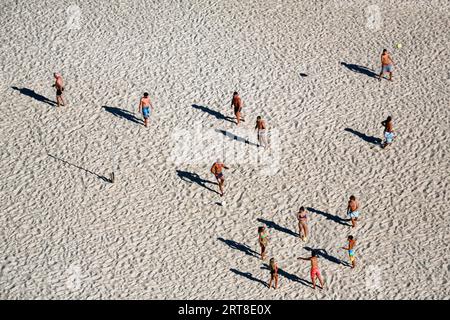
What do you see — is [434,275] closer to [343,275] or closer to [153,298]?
[343,275]

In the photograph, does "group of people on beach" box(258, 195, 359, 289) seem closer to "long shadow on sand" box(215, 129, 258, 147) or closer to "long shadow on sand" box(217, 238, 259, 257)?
"long shadow on sand" box(217, 238, 259, 257)

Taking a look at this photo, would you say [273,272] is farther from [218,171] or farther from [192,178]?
[192,178]

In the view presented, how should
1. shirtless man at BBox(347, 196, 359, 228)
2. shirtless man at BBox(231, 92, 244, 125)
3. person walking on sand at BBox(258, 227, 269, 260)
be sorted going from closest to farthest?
1. person walking on sand at BBox(258, 227, 269, 260)
2. shirtless man at BBox(347, 196, 359, 228)
3. shirtless man at BBox(231, 92, 244, 125)

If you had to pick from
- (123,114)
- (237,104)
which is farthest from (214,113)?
(123,114)

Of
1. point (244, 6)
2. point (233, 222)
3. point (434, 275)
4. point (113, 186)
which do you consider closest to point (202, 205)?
point (233, 222)

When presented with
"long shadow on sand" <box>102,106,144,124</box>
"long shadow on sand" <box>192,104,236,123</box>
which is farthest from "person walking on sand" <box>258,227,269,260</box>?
"long shadow on sand" <box>102,106,144,124</box>

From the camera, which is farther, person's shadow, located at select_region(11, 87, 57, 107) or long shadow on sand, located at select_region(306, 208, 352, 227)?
person's shadow, located at select_region(11, 87, 57, 107)
